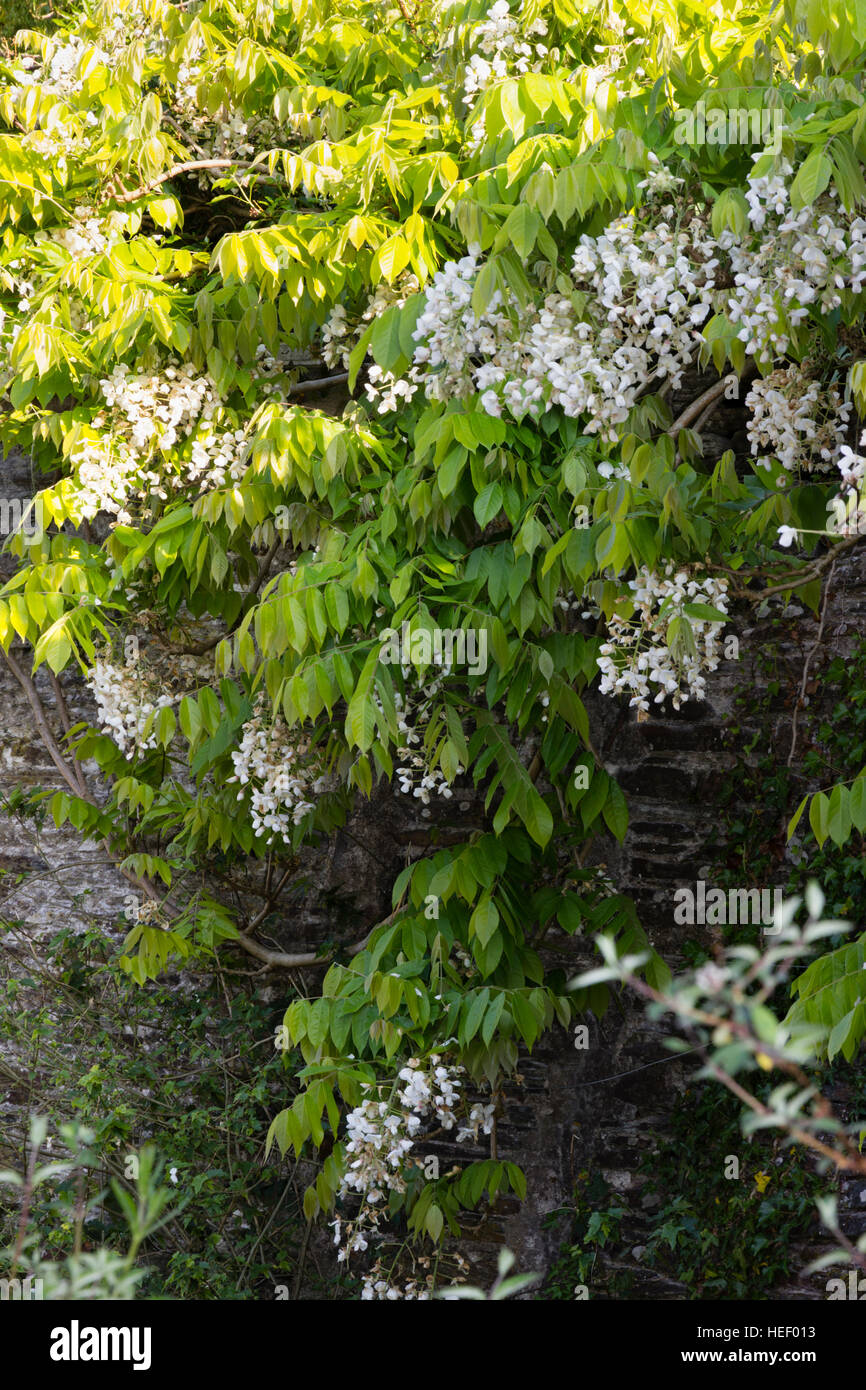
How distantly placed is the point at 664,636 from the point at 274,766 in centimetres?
128

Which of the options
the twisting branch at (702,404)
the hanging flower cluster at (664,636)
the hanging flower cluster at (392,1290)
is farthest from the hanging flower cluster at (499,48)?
the hanging flower cluster at (392,1290)

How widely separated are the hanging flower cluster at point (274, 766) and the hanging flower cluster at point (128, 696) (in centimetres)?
45

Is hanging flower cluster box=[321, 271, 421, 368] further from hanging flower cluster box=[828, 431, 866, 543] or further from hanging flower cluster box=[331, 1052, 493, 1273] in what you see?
hanging flower cluster box=[331, 1052, 493, 1273]

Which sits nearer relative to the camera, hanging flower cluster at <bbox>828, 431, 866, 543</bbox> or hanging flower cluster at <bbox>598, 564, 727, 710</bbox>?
hanging flower cluster at <bbox>828, 431, 866, 543</bbox>

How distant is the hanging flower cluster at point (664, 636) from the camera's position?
311cm

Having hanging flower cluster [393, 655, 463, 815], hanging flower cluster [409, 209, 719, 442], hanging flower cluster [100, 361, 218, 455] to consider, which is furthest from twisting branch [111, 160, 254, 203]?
hanging flower cluster [393, 655, 463, 815]

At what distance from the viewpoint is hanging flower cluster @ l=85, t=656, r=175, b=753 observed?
4133 millimetres

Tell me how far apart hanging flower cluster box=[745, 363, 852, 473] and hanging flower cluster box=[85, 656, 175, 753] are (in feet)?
6.87

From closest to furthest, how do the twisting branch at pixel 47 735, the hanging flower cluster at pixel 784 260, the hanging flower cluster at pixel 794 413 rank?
the hanging flower cluster at pixel 784 260 < the hanging flower cluster at pixel 794 413 < the twisting branch at pixel 47 735

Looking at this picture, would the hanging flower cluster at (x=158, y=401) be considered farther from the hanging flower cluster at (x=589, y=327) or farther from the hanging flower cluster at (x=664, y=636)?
the hanging flower cluster at (x=664, y=636)

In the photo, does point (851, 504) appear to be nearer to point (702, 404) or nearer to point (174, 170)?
point (702, 404)

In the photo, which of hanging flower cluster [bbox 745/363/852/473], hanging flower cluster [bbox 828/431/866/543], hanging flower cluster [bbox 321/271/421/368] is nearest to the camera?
hanging flower cluster [bbox 828/431/866/543]

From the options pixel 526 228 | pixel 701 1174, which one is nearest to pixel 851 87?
pixel 526 228
